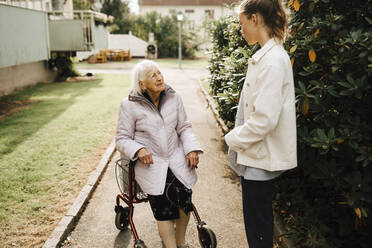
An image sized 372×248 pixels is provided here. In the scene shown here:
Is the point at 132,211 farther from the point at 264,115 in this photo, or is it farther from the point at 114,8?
the point at 114,8

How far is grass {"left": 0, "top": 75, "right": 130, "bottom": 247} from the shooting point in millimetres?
3904

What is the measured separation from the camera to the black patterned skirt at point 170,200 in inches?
116

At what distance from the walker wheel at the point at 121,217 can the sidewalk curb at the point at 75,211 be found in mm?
572

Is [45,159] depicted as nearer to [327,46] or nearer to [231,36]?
[231,36]

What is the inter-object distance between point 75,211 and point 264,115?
289 cm

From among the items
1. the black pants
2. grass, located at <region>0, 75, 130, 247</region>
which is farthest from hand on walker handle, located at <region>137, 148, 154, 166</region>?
grass, located at <region>0, 75, 130, 247</region>

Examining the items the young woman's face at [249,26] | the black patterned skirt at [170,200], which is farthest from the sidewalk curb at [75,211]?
the young woman's face at [249,26]

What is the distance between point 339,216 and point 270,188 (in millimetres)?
1093

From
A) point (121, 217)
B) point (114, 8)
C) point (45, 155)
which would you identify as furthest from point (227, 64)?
point (114, 8)

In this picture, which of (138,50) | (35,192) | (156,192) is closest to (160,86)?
(156,192)

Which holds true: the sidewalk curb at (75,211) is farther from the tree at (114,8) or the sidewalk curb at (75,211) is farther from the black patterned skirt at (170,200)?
the tree at (114,8)

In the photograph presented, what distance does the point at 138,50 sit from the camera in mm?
32906

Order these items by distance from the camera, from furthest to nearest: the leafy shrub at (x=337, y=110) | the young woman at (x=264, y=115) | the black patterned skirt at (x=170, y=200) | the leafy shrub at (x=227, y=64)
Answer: the leafy shrub at (x=227, y=64) → the black patterned skirt at (x=170, y=200) → the leafy shrub at (x=337, y=110) → the young woman at (x=264, y=115)

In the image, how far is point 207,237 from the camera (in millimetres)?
3006
